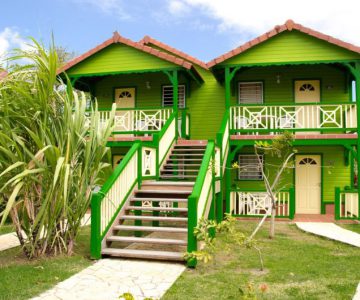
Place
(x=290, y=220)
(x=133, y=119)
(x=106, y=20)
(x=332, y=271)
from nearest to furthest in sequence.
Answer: (x=332, y=271)
(x=290, y=220)
(x=133, y=119)
(x=106, y=20)

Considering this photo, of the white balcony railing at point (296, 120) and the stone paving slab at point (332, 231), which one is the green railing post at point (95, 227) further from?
the white balcony railing at point (296, 120)

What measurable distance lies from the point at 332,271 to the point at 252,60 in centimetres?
800

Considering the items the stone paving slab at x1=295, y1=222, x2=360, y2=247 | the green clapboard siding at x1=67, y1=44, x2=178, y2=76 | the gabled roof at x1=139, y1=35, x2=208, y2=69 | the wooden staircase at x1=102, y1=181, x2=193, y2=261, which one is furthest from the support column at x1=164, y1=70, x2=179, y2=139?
the stone paving slab at x1=295, y1=222, x2=360, y2=247

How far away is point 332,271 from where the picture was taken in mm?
6082

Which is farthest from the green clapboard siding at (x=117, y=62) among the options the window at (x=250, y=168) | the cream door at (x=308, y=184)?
the cream door at (x=308, y=184)

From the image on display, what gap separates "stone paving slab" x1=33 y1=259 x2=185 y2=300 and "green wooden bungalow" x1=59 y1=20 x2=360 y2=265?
99.4 inches

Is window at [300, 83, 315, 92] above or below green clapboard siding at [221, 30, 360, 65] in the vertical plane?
below

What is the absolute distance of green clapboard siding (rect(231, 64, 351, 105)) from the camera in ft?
45.8

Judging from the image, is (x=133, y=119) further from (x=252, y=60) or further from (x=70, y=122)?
(x=70, y=122)

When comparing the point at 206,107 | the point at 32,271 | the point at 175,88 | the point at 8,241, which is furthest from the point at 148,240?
the point at 206,107

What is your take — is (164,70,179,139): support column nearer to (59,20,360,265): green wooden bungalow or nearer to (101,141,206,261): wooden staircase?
(59,20,360,265): green wooden bungalow

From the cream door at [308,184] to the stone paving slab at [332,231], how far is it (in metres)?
2.82

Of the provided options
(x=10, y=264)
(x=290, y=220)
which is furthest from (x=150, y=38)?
(x=10, y=264)

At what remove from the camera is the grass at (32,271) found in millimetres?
5051
